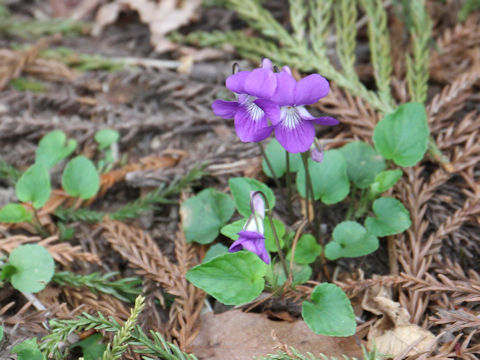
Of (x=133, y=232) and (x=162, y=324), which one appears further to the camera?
(x=133, y=232)

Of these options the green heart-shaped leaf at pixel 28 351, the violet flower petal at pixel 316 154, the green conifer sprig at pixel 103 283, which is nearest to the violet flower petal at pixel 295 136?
the violet flower petal at pixel 316 154

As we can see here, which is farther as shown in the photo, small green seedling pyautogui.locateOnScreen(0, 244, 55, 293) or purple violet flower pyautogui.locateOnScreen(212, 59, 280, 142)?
small green seedling pyautogui.locateOnScreen(0, 244, 55, 293)

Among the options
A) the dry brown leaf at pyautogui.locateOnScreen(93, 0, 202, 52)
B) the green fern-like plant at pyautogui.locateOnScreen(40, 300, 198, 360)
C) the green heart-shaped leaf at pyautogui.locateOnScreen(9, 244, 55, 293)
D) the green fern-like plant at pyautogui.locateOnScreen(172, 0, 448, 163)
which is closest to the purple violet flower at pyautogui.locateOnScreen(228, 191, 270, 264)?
the green fern-like plant at pyautogui.locateOnScreen(40, 300, 198, 360)

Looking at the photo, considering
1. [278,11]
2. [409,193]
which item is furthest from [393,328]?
[278,11]

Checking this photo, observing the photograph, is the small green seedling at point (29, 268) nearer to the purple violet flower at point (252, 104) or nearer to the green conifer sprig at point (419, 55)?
the purple violet flower at point (252, 104)

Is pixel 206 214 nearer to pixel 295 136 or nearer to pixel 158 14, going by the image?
pixel 295 136

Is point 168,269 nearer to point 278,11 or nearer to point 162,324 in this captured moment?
point 162,324

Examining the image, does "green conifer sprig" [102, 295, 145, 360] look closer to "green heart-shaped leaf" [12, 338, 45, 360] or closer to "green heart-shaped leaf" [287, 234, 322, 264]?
"green heart-shaped leaf" [12, 338, 45, 360]
